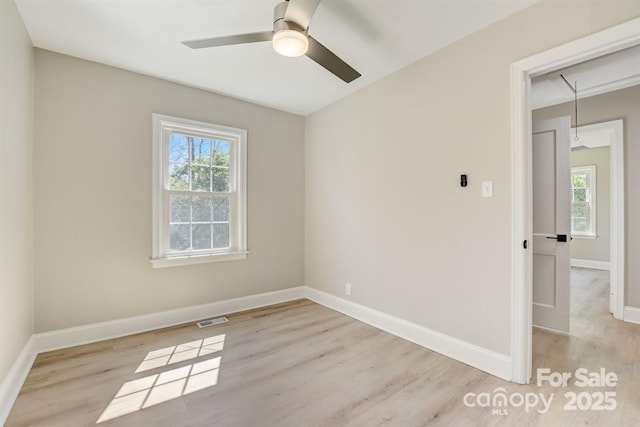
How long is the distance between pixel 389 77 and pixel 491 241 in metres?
1.86

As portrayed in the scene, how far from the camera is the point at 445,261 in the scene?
249 cm

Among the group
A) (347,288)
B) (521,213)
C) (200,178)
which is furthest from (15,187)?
(521,213)

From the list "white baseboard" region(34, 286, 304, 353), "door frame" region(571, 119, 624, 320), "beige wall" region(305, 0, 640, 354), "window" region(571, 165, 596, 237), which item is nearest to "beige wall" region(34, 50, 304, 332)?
"white baseboard" region(34, 286, 304, 353)

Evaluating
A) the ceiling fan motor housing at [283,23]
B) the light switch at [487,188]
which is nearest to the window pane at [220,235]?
the ceiling fan motor housing at [283,23]

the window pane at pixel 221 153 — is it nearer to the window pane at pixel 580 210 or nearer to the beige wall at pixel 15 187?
the beige wall at pixel 15 187

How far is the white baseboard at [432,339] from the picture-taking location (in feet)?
6.97

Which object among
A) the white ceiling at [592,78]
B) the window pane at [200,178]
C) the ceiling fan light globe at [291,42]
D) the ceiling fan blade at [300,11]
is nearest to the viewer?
the ceiling fan blade at [300,11]

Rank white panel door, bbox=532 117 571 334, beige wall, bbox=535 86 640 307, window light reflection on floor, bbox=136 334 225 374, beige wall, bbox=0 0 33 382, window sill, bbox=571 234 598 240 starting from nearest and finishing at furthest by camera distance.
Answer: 1. beige wall, bbox=0 0 33 382
2. window light reflection on floor, bbox=136 334 225 374
3. white panel door, bbox=532 117 571 334
4. beige wall, bbox=535 86 640 307
5. window sill, bbox=571 234 598 240

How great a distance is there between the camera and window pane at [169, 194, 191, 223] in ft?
10.3

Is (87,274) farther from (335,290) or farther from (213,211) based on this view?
(335,290)

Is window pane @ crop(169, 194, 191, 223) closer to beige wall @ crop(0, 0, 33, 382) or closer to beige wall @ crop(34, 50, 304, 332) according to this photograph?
beige wall @ crop(34, 50, 304, 332)

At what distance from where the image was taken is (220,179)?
138 inches

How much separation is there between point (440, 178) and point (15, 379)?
11.3ft

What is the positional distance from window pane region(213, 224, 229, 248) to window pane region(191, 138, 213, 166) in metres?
0.76
